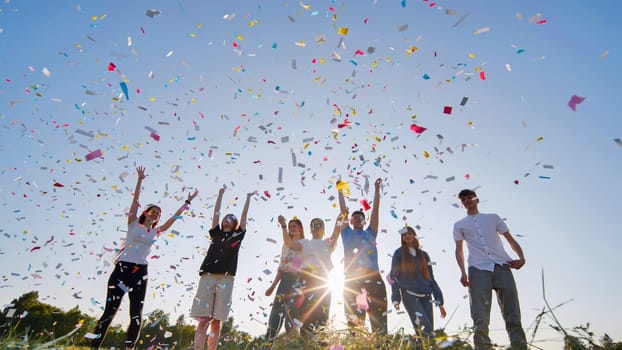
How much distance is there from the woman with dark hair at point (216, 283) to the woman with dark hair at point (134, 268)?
2.65 feet

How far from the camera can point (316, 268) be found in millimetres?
6176

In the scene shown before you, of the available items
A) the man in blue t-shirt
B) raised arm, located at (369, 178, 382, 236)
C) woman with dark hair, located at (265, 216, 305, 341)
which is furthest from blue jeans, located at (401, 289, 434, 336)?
woman with dark hair, located at (265, 216, 305, 341)

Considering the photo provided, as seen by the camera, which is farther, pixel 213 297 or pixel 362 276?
pixel 362 276

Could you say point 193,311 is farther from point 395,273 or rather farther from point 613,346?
point 613,346

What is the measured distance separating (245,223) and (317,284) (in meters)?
1.54

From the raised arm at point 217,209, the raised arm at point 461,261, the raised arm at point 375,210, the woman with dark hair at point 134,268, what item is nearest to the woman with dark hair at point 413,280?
the raised arm at point 375,210

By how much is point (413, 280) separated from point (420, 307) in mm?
457

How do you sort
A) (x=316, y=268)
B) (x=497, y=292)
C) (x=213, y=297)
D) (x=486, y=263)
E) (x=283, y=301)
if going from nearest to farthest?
(x=497, y=292)
(x=486, y=263)
(x=213, y=297)
(x=283, y=301)
(x=316, y=268)

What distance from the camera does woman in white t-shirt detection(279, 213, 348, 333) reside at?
18.8 feet

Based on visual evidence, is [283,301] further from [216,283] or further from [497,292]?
[497,292]

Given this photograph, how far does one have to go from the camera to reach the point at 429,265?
6555 millimetres

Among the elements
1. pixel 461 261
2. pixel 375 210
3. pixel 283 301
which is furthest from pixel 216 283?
pixel 461 261

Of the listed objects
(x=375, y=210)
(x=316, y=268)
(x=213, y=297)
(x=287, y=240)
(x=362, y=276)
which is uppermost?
(x=375, y=210)

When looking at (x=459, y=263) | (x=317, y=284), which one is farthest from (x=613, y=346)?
(x=317, y=284)
